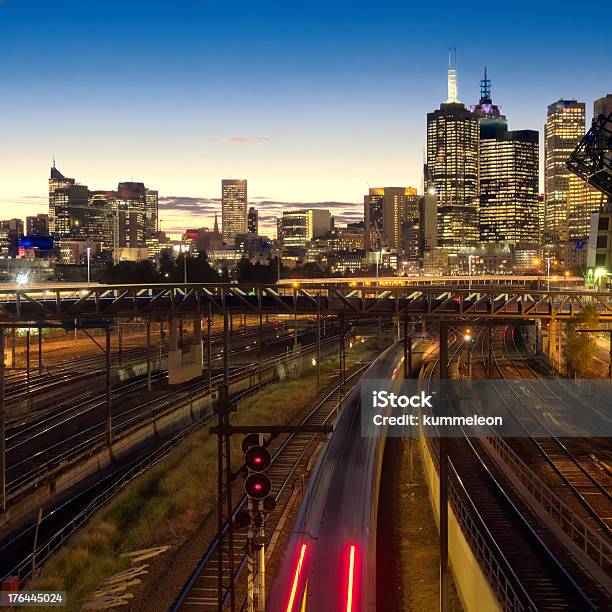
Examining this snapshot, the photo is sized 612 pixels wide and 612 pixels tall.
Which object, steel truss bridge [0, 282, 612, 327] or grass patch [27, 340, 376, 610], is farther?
steel truss bridge [0, 282, 612, 327]

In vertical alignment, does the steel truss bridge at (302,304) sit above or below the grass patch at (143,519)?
above

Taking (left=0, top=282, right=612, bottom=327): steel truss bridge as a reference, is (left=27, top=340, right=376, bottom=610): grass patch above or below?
below

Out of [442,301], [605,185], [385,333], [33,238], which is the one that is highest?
[605,185]

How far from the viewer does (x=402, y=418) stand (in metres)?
49.8

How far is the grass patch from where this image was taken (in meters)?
22.0

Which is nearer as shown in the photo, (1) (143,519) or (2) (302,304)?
(1) (143,519)

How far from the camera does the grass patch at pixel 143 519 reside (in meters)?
22.0

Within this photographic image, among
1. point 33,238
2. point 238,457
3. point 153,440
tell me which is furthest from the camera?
point 33,238

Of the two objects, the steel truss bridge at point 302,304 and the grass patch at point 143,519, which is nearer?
the grass patch at point 143,519

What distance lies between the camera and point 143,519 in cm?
2734

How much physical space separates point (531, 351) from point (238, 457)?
2328 inches

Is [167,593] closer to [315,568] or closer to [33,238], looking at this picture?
[315,568]

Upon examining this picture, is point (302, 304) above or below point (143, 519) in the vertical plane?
above

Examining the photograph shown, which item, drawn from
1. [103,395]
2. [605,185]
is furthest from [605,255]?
[103,395]
